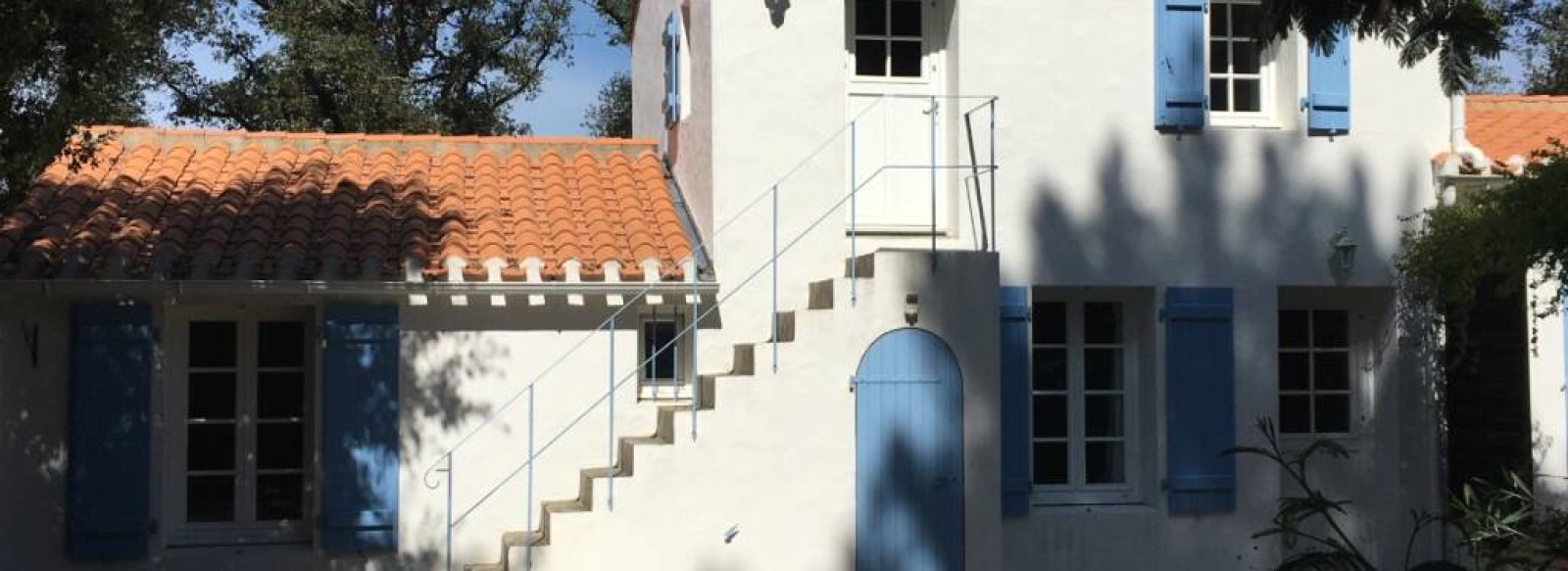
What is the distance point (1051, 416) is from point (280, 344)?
18.3ft

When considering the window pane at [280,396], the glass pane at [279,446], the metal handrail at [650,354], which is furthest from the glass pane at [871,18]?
the glass pane at [279,446]

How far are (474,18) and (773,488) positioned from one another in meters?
14.6

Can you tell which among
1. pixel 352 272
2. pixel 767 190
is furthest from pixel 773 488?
pixel 352 272

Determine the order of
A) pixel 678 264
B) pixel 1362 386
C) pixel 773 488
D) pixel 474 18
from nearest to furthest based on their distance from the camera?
pixel 773 488 → pixel 678 264 → pixel 1362 386 → pixel 474 18

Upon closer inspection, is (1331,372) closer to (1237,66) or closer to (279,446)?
(1237,66)

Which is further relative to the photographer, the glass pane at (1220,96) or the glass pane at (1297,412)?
the glass pane at (1297,412)

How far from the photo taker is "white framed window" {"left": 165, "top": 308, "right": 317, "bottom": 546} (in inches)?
434

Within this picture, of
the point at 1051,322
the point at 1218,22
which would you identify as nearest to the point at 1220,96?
the point at 1218,22

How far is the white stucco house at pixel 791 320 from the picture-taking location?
10531 millimetres

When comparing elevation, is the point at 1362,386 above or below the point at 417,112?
below

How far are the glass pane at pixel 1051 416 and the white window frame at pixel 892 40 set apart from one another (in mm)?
2545

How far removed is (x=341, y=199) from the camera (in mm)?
11781

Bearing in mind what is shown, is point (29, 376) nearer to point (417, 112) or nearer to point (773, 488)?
point (773, 488)

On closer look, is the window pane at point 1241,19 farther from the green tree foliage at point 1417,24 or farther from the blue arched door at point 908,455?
the green tree foliage at point 1417,24
